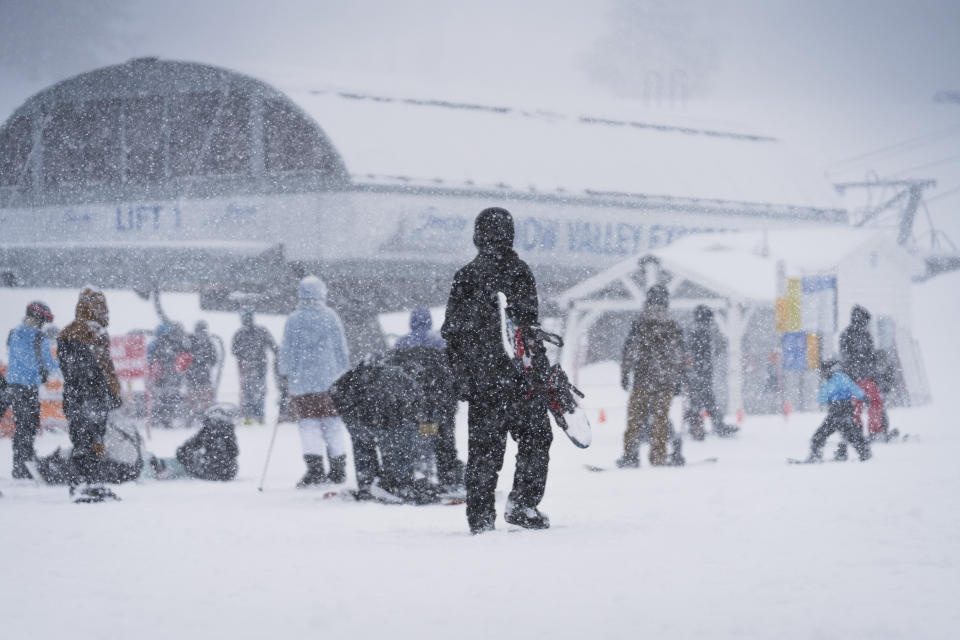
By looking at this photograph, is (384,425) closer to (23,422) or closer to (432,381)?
(432,381)

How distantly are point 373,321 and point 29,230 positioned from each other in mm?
7796

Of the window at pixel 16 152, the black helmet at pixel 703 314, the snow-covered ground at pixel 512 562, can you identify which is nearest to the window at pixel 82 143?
the window at pixel 16 152

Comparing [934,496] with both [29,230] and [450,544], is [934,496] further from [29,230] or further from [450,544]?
[29,230]

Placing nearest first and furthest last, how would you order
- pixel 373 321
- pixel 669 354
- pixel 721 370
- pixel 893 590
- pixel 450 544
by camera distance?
pixel 893 590 → pixel 450 544 → pixel 669 354 → pixel 721 370 → pixel 373 321

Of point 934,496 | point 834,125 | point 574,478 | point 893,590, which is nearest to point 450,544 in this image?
point 893,590

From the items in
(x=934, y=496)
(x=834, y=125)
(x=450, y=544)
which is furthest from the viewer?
(x=834, y=125)

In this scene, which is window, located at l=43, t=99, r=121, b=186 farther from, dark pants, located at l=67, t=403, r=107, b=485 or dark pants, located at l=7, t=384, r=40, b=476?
dark pants, located at l=67, t=403, r=107, b=485

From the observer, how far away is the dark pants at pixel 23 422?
32.6 feet

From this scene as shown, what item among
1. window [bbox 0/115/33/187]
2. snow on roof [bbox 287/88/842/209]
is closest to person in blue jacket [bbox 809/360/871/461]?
snow on roof [bbox 287/88/842/209]

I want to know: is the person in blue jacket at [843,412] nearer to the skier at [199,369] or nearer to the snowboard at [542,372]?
the snowboard at [542,372]

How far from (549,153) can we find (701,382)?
13.5m

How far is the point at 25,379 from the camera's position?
9.97 m

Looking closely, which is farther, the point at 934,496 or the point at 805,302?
the point at 805,302

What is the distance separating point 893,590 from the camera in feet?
14.4
